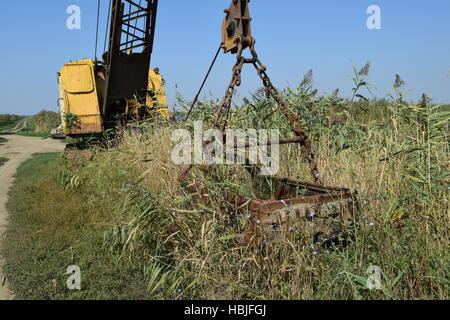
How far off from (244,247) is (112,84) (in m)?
6.93

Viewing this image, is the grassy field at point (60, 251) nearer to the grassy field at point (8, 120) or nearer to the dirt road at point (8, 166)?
the dirt road at point (8, 166)

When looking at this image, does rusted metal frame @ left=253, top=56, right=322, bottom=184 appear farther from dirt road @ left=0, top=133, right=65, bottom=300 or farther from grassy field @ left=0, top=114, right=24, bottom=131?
grassy field @ left=0, top=114, right=24, bottom=131

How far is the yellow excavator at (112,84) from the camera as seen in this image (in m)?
8.13

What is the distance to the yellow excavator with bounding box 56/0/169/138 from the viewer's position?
26.7ft

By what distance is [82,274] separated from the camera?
300cm

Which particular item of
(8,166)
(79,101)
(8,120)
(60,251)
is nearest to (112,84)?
(79,101)

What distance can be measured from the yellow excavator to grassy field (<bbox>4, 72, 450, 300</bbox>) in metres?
4.20
